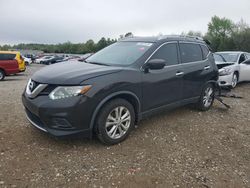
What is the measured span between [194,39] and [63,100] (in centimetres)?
356

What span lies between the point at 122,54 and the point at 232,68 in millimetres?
5899

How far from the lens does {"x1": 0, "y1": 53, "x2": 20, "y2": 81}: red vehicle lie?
1240 centimetres

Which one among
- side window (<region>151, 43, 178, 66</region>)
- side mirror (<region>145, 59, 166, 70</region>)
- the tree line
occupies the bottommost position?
side mirror (<region>145, 59, 166, 70</region>)

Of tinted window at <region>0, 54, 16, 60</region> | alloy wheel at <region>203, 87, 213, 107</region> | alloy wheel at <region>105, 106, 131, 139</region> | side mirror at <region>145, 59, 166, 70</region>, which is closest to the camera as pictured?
alloy wheel at <region>105, 106, 131, 139</region>

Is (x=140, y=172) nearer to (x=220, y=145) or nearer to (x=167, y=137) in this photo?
(x=167, y=137)

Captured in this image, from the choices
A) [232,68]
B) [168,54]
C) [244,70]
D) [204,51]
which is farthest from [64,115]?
[244,70]

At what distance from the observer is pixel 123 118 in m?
3.64

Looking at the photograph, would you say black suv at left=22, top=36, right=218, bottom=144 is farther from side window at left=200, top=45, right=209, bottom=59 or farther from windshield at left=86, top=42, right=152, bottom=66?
side window at left=200, top=45, right=209, bottom=59

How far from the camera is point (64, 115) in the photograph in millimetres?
3094

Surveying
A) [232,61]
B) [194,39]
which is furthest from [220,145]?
[232,61]

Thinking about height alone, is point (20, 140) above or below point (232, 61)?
below

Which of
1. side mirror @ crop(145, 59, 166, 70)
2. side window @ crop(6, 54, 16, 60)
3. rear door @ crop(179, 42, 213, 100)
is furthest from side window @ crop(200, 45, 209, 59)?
side window @ crop(6, 54, 16, 60)

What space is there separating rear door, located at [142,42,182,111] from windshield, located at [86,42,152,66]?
0.27 m

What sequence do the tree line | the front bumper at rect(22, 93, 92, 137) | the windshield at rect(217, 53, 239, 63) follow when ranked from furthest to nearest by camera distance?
the tree line → the windshield at rect(217, 53, 239, 63) → the front bumper at rect(22, 93, 92, 137)
